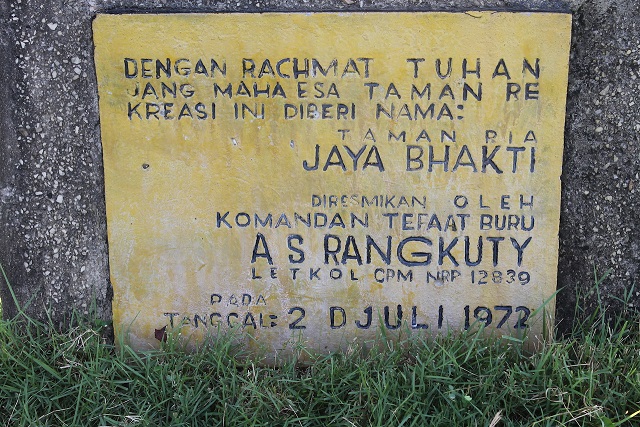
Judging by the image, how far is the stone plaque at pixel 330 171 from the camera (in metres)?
1.98

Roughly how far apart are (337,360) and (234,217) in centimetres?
60

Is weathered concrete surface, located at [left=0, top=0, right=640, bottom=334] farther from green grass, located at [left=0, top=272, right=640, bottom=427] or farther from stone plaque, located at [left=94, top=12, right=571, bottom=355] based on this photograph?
green grass, located at [left=0, top=272, right=640, bottom=427]

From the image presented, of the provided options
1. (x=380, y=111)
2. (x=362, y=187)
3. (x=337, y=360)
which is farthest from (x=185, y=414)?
(x=380, y=111)

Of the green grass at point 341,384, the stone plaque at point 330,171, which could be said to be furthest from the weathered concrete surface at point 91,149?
the green grass at point 341,384

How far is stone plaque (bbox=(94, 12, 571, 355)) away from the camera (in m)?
1.98

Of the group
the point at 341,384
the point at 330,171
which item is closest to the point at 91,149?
the point at 330,171

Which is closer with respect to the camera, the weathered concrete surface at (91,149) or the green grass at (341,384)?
the green grass at (341,384)

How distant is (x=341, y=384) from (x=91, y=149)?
1.17 metres

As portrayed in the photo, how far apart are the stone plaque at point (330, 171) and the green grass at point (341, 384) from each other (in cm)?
13

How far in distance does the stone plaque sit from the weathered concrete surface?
0.07 metres

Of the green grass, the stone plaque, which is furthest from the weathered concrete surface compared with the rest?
the green grass

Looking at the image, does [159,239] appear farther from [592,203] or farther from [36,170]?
[592,203]

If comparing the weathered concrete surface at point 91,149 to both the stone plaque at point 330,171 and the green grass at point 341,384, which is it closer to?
the stone plaque at point 330,171

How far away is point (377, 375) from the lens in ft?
6.04
